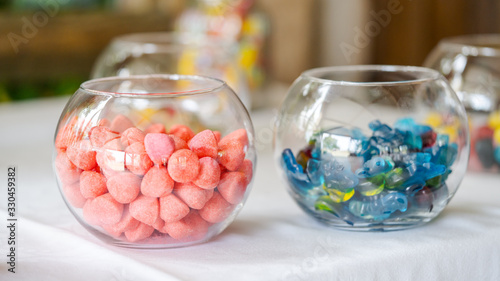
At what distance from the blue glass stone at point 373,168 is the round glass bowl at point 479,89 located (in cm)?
34

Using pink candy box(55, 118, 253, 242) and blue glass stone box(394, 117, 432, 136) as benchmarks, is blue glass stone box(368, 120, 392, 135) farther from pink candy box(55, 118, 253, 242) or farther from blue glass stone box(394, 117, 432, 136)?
pink candy box(55, 118, 253, 242)

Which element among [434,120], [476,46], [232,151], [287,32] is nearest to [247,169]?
[232,151]

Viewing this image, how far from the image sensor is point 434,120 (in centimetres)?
77

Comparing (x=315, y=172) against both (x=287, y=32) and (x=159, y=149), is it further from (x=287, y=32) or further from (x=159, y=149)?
(x=287, y=32)

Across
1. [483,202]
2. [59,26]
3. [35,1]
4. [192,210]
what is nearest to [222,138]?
[192,210]

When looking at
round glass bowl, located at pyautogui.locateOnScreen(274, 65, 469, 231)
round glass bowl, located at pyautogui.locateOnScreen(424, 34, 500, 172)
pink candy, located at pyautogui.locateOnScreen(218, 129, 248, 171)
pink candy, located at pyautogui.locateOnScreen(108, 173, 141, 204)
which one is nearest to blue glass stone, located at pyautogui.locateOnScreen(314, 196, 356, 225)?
round glass bowl, located at pyautogui.locateOnScreen(274, 65, 469, 231)

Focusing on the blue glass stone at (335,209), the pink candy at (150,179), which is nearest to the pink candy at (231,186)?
the pink candy at (150,179)

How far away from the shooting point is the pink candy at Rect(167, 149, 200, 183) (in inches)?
24.8

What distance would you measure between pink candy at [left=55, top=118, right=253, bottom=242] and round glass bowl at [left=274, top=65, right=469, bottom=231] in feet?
0.30

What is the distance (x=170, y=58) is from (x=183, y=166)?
67 centimetres

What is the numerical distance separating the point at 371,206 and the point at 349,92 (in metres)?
0.13

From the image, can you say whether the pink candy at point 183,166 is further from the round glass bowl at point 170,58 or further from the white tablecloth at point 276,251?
the round glass bowl at point 170,58

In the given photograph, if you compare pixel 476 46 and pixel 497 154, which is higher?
pixel 476 46

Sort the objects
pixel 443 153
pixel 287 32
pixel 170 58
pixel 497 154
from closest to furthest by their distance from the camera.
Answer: pixel 443 153 < pixel 497 154 < pixel 170 58 < pixel 287 32
